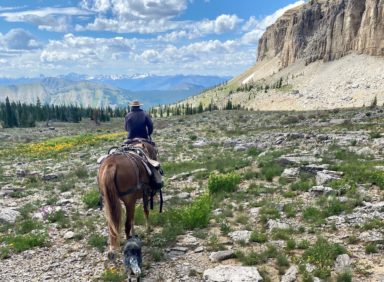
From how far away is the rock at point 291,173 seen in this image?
16344mm

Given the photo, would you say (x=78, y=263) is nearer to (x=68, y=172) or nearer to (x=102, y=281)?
(x=102, y=281)

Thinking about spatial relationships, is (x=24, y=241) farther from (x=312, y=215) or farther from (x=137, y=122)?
(x=312, y=215)

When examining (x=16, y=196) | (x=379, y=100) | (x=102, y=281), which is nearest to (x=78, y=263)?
(x=102, y=281)

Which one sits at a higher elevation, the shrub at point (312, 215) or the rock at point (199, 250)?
the shrub at point (312, 215)

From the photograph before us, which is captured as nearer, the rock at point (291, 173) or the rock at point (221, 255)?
the rock at point (221, 255)

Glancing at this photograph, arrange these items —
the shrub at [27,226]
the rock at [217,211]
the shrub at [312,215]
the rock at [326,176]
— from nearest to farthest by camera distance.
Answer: the shrub at [312,215]
the shrub at [27,226]
the rock at [217,211]
the rock at [326,176]

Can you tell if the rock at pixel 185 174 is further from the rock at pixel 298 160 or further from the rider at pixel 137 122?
the rider at pixel 137 122

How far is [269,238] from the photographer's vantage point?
10.4 meters

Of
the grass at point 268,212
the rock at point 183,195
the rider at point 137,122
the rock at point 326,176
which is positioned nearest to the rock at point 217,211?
the grass at point 268,212

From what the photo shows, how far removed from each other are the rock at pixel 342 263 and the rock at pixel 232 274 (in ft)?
6.18

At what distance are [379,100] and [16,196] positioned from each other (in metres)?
143

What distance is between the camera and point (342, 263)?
8.48 meters

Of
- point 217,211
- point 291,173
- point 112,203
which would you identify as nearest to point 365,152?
point 291,173

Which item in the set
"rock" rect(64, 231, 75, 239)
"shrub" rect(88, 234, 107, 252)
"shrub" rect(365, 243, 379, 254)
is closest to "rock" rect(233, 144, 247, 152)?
"rock" rect(64, 231, 75, 239)
